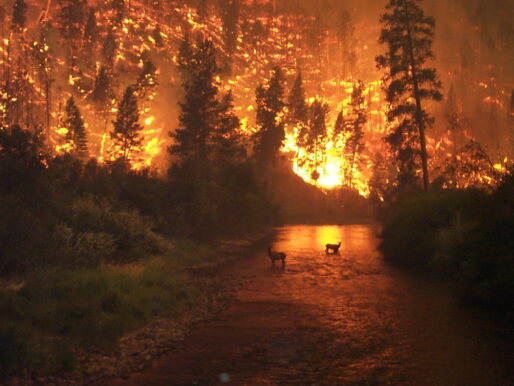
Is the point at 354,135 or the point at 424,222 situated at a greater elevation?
the point at 354,135

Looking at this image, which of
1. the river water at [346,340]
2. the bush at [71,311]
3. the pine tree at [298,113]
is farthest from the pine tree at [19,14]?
the river water at [346,340]

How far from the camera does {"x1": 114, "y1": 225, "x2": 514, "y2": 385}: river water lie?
10.3 m

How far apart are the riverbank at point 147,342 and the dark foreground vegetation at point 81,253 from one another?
0.28m

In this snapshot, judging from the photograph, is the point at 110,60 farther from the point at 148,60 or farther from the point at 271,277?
the point at 271,277

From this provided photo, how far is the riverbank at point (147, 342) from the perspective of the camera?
9.82m

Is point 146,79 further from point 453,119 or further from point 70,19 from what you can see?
point 453,119

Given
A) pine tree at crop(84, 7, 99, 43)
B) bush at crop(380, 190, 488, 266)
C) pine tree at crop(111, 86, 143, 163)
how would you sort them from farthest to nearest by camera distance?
pine tree at crop(84, 7, 99, 43) → pine tree at crop(111, 86, 143, 163) → bush at crop(380, 190, 488, 266)

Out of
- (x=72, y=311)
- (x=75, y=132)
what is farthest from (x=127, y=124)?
(x=72, y=311)

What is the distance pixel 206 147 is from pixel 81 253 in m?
38.2

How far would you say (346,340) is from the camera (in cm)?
1288

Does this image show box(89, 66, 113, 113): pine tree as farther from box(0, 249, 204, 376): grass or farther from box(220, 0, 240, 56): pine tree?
box(0, 249, 204, 376): grass

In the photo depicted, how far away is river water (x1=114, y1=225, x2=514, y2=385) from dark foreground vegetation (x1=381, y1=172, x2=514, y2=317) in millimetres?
1081

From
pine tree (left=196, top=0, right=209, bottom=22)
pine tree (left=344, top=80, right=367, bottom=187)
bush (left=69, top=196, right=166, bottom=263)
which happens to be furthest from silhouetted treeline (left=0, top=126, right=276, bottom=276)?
pine tree (left=196, top=0, right=209, bottom=22)

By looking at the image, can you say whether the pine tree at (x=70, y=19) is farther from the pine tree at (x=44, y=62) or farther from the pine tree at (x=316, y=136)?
the pine tree at (x=316, y=136)
